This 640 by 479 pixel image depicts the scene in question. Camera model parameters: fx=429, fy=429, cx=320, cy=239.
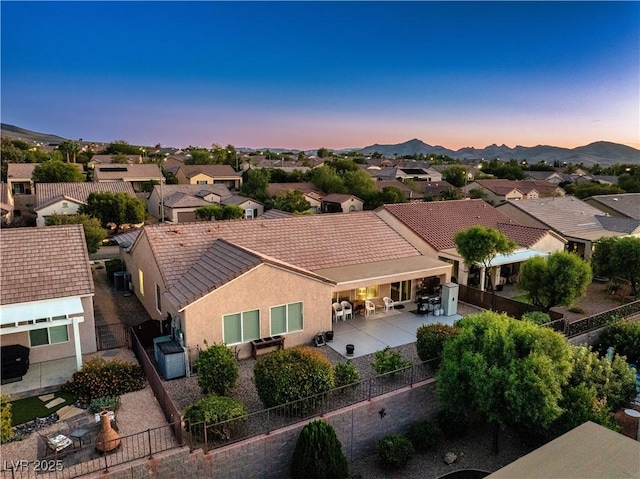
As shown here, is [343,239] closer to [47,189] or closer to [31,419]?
[31,419]

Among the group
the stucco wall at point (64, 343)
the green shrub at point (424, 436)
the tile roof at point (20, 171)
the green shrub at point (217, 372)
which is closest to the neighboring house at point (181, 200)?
the tile roof at point (20, 171)

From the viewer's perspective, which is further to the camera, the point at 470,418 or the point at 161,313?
the point at 161,313

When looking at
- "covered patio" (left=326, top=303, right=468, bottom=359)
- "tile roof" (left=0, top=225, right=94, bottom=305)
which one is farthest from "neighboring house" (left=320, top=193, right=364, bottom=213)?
"tile roof" (left=0, top=225, right=94, bottom=305)

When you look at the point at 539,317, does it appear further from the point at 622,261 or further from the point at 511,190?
the point at 511,190

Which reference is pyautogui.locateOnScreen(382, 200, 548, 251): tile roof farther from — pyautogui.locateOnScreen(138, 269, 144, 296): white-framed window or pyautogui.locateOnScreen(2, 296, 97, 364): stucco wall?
pyautogui.locateOnScreen(2, 296, 97, 364): stucco wall

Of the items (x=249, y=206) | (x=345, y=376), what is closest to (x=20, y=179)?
(x=249, y=206)

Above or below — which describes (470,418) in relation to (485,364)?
below

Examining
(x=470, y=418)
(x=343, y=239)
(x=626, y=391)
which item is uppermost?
(x=343, y=239)

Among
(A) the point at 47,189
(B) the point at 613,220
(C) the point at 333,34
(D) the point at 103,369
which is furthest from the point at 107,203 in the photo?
(B) the point at 613,220
